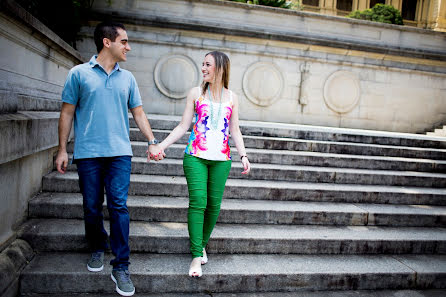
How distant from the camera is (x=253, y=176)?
457 cm

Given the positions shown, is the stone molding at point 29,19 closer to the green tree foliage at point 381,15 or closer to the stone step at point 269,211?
the stone step at point 269,211

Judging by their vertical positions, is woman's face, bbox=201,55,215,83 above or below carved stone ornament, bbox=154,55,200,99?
below

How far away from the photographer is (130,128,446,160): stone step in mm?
5398

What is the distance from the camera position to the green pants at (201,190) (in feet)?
8.89

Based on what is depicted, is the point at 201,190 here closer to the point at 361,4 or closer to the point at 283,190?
the point at 283,190

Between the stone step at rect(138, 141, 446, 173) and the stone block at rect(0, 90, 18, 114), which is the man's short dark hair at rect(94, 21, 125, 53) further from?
the stone step at rect(138, 141, 446, 173)

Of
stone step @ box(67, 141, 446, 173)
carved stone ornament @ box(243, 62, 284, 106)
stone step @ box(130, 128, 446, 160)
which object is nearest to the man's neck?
stone step @ box(67, 141, 446, 173)

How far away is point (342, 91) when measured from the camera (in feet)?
31.5

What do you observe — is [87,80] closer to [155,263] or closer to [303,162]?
[155,263]

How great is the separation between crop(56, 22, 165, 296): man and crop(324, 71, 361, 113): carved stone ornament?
8064 mm

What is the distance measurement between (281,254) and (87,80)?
8.39 feet

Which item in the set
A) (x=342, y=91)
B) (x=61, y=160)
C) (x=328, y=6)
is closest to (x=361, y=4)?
(x=328, y=6)

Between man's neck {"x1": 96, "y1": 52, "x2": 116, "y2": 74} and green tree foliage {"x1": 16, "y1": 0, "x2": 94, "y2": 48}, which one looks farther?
green tree foliage {"x1": 16, "y1": 0, "x2": 94, "y2": 48}

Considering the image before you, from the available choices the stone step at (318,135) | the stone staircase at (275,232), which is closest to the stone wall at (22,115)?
the stone staircase at (275,232)
